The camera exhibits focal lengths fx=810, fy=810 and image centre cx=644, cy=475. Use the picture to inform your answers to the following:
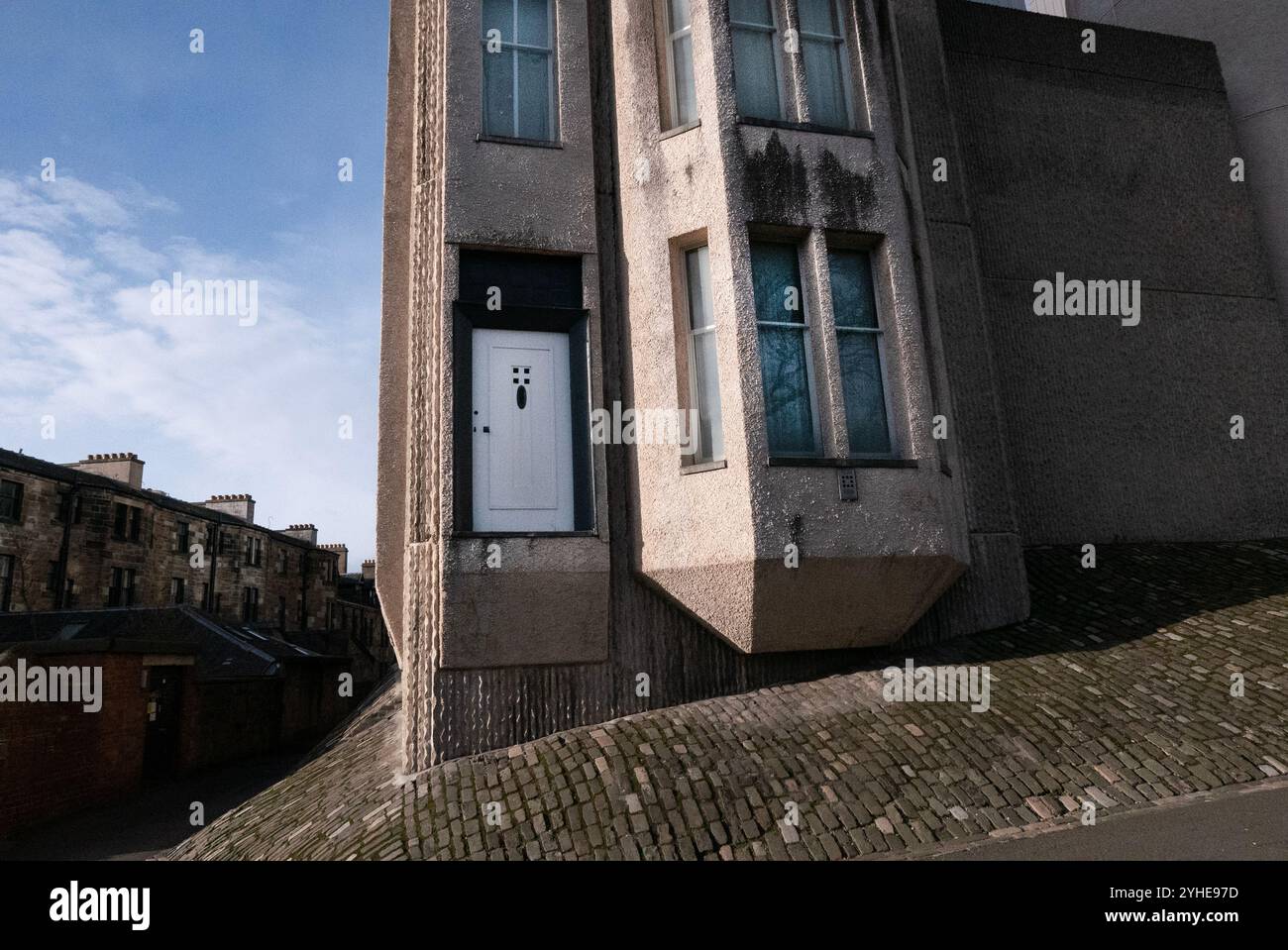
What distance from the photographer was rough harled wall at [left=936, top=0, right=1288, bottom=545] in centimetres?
1352

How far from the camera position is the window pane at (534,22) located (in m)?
9.93

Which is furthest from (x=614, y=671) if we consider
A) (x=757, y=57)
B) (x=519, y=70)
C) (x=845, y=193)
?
(x=757, y=57)

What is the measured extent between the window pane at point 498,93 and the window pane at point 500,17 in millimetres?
276

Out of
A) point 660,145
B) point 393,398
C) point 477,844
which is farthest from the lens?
point 393,398

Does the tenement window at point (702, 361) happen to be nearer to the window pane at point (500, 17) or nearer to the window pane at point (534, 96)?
the window pane at point (534, 96)

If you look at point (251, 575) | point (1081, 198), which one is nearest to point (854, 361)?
point (1081, 198)

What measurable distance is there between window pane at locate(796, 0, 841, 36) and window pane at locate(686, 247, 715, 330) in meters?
3.41

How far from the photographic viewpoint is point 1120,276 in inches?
580

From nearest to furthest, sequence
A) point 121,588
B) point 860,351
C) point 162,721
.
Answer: point 860,351, point 162,721, point 121,588

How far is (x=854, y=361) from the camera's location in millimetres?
9078

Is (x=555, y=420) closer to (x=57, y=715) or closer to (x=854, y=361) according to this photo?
(x=854, y=361)

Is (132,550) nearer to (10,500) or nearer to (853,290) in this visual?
(10,500)

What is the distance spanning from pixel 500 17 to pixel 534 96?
1.10 meters

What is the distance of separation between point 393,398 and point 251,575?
37.6 m
